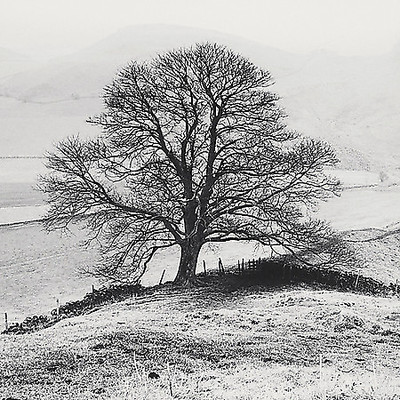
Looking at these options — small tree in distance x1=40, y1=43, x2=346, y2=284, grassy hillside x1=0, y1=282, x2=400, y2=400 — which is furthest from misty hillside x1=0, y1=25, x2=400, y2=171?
grassy hillside x1=0, y1=282, x2=400, y2=400

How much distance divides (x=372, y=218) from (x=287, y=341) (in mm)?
30589

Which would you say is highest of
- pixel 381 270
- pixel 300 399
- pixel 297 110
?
pixel 297 110

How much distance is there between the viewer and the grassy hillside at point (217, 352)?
737 centimetres

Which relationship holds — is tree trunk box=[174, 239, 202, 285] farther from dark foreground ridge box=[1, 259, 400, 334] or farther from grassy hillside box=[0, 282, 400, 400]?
grassy hillside box=[0, 282, 400, 400]

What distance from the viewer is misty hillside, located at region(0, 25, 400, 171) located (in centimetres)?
6812

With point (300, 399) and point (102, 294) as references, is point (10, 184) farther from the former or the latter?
point (300, 399)

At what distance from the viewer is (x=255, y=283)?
20.0m

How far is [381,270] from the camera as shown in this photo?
81.8ft

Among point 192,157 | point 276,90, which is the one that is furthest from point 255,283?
point 276,90

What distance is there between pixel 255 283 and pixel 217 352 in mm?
10146

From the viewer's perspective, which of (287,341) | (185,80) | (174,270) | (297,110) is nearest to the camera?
(287,341)

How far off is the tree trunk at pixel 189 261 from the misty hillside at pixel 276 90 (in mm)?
41024

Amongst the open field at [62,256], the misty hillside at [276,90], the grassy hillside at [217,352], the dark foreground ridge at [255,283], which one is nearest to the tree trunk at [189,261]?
the dark foreground ridge at [255,283]

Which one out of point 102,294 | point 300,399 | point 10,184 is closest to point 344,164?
point 10,184
